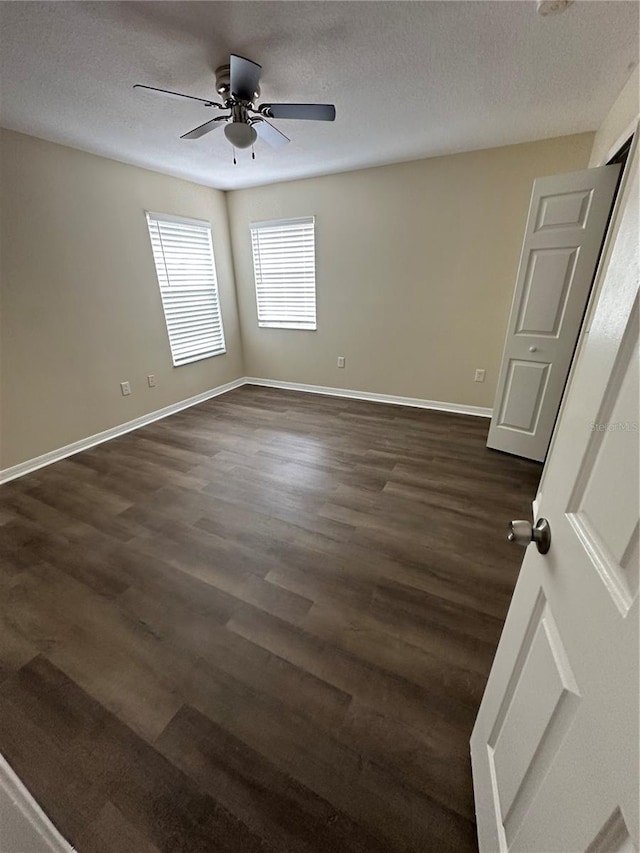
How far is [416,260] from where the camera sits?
3477 mm

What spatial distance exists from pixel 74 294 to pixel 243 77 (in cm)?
222

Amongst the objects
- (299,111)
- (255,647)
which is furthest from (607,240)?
(255,647)

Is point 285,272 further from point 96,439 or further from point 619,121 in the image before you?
point 619,121

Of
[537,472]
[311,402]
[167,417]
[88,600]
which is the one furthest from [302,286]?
[88,600]

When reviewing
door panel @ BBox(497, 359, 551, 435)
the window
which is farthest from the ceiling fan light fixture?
door panel @ BBox(497, 359, 551, 435)

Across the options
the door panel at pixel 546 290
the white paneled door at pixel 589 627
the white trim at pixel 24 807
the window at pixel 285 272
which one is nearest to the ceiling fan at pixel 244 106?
the door panel at pixel 546 290

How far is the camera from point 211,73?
1823 mm

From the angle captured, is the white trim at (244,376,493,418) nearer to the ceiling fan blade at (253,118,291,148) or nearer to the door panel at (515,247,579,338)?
the door panel at (515,247,579,338)

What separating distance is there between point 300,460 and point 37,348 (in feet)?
7.60

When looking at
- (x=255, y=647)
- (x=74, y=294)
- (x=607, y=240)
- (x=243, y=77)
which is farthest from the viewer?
(x=74, y=294)

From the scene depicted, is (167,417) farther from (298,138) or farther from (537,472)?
(537,472)

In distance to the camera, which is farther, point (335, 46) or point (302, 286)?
point (302, 286)

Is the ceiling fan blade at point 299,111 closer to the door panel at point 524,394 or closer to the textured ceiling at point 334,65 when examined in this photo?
the textured ceiling at point 334,65

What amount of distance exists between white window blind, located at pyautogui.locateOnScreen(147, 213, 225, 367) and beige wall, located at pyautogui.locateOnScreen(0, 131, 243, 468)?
12cm
